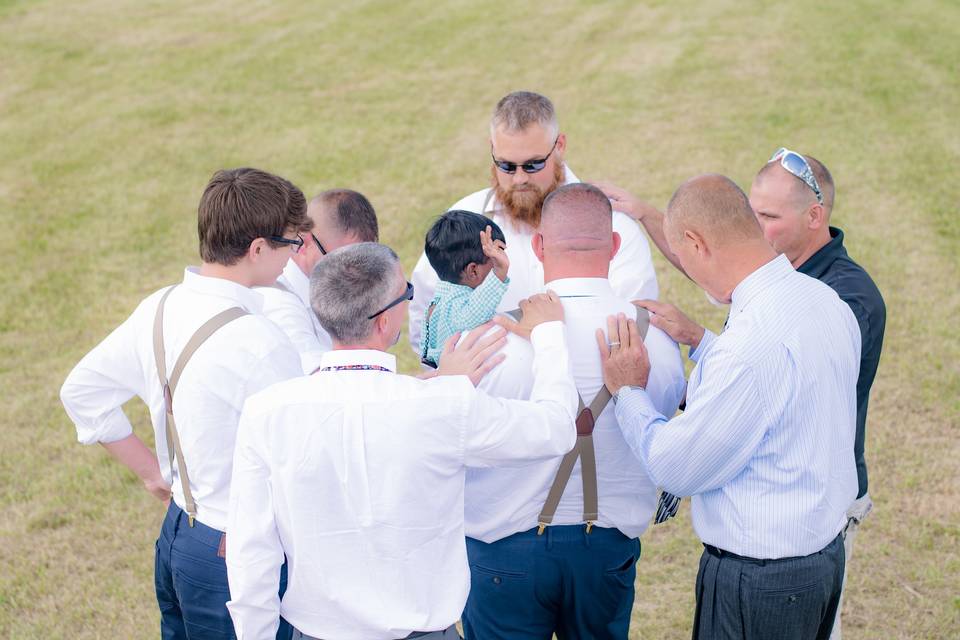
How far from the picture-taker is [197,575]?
3.86 meters

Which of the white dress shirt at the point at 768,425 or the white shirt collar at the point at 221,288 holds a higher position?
the white shirt collar at the point at 221,288

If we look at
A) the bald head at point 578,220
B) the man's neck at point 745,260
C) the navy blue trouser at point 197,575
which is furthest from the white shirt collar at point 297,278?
the man's neck at point 745,260

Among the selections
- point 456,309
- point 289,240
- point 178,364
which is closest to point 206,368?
point 178,364

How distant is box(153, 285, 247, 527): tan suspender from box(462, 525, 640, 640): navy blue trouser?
3.96 ft

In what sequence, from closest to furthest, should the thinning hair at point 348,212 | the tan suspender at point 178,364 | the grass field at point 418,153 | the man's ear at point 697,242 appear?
the man's ear at point 697,242, the tan suspender at point 178,364, the thinning hair at point 348,212, the grass field at point 418,153

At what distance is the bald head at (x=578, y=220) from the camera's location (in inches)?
144

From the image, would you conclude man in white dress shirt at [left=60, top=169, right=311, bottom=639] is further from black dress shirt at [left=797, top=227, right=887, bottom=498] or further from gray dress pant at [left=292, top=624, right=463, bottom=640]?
black dress shirt at [left=797, top=227, right=887, bottom=498]

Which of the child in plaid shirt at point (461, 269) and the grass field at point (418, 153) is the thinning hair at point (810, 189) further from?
the grass field at point (418, 153)

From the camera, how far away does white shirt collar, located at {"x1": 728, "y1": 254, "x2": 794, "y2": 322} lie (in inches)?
135

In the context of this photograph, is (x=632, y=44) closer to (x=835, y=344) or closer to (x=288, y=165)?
(x=288, y=165)

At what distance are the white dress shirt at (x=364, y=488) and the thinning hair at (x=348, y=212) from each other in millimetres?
1761

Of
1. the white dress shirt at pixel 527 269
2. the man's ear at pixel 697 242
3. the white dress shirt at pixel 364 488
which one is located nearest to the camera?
the white dress shirt at pixel 364 488

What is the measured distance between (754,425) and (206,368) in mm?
2059

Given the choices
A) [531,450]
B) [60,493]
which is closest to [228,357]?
[531,450]
